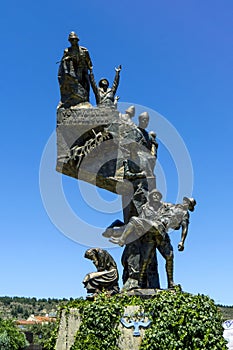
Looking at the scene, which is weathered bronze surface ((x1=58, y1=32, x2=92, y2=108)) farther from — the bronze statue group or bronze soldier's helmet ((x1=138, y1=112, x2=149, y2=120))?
bronze soldier's helmet ((x1=138, y1=112, x2=149, y2=120))

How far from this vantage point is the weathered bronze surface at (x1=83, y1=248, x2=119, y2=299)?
10188mm

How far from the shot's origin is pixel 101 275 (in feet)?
33.8

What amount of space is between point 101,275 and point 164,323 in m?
1.99

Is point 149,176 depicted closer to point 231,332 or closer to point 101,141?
point 101,141

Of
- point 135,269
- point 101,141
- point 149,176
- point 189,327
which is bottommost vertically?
point 189,327

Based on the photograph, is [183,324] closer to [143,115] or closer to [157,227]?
[157,227]

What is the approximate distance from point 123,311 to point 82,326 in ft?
2.76

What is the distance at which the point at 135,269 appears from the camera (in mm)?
10391

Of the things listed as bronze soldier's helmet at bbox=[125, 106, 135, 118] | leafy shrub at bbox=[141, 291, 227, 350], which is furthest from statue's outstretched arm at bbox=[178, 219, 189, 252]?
bronze soldier's helmet at bbox=[125, 106, 135, 118]

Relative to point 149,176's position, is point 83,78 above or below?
above

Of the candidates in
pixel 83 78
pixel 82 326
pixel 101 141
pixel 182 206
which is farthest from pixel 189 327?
pixel 83 78

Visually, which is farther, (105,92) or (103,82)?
(103,82)

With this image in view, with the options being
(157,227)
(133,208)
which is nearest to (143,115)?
(133,208)

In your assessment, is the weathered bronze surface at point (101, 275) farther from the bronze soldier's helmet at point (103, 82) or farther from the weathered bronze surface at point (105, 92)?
the bronze soldier's helmet at point (103, 82)
